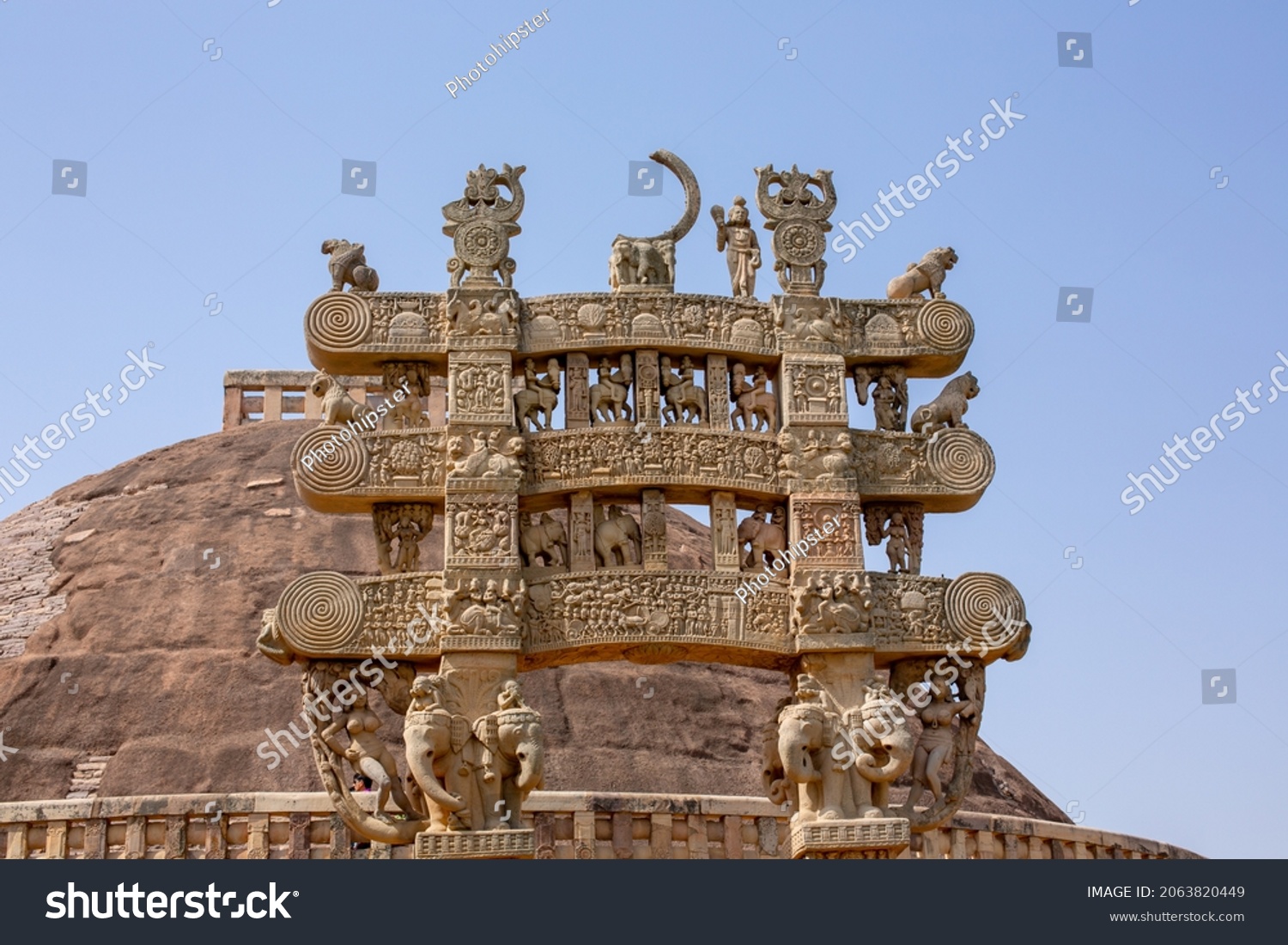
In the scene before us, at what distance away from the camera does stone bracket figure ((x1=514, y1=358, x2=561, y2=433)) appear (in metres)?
13.8

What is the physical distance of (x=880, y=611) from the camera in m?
13.4

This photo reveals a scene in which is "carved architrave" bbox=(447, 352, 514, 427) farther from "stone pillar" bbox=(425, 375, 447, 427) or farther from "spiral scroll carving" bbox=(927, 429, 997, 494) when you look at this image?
"stone pillar" bbox=(425, 375, 447, 427)

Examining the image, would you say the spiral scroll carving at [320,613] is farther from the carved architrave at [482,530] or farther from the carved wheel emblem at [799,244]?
the carved wheel emblem at [799,244]

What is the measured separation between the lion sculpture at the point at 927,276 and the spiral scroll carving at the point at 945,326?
0.24 meters

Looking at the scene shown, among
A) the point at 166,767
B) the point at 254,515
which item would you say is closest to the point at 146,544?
the point at 254,515

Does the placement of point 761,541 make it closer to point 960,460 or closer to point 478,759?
point 960,460

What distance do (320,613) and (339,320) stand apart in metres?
2.28

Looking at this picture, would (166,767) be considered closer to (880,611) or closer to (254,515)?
(254,515)

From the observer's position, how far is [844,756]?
12.9 meters

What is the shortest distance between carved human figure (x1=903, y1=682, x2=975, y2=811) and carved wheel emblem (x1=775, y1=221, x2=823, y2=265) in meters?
3.49

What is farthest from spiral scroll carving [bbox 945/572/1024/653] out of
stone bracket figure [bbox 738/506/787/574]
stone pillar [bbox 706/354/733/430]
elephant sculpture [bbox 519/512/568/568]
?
elephant sculpture [bbox 519/512/568/568]

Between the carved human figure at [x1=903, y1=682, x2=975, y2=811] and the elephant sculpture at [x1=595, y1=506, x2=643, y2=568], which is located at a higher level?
the elephant sculpture at [x1=595, y1=506, x2=643, y2=568]
